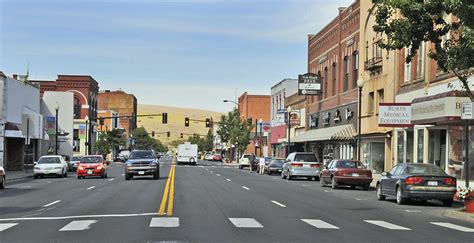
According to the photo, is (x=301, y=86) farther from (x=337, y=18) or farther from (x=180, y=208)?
(x=180, y=208)

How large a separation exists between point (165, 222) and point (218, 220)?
1.43 meters

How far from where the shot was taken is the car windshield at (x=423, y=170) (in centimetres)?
2236

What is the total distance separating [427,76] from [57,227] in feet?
88.0

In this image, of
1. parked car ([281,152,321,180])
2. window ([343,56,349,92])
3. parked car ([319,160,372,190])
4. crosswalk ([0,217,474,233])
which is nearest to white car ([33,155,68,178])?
parked car ([281,152,321,180])

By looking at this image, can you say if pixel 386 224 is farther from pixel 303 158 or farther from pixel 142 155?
pixel 303 158

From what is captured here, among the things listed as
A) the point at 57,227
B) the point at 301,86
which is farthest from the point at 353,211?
the point at 301,86

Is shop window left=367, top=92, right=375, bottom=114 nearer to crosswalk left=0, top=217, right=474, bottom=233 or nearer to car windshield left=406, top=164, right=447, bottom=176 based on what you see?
car windshield left=406, top=164, right=447, bottom=176

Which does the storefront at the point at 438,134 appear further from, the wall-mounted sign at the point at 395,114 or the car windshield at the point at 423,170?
the car windshield at the point at 423,170

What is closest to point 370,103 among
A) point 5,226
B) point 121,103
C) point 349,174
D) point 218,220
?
point 349,174

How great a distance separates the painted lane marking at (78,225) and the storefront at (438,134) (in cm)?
1867

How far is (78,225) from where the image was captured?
14.6 m

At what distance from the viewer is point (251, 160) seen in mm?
65312

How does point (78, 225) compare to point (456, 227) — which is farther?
point (456, 227)

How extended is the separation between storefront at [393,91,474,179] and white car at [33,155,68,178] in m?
22.2
